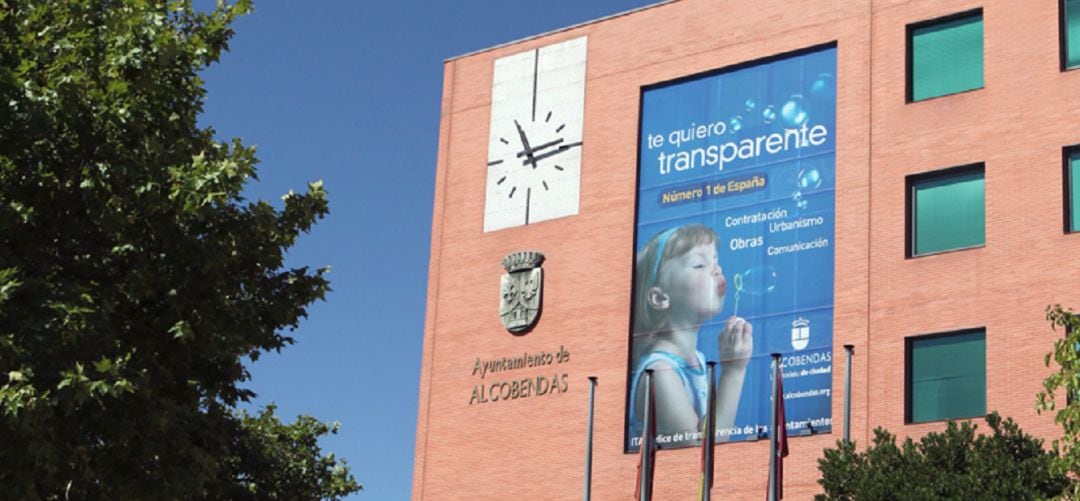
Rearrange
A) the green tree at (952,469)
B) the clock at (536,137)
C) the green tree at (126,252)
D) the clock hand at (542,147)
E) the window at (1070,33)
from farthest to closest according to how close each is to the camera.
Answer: the clock hand at (542,147) → the clock at (536,137) → the window at (1070,33) → the green tree at (952,469) → the green tree at (126,252)

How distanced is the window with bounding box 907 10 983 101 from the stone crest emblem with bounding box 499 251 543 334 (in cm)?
1198

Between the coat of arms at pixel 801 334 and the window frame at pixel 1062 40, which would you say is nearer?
the window frame at pixel 1062 40

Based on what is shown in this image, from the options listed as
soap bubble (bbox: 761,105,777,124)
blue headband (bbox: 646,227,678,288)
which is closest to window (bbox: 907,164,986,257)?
soap bubble (bbox: 761,105,777,124)

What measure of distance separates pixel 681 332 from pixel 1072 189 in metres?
11.0

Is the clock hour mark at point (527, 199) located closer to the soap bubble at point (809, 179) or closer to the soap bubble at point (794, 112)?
the soap bubble at point (794, 112)

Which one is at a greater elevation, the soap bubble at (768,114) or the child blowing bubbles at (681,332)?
the soap bubble at (768,114)

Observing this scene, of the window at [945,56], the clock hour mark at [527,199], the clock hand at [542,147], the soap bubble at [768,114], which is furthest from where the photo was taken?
the clock hour mark at [527,199]

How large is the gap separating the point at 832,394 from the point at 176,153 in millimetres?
25096

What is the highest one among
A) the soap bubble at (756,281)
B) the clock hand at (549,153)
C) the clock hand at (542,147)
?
the clock hand at (542,147)

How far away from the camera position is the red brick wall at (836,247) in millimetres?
46031

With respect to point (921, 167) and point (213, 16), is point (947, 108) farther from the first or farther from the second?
point (213, 16)

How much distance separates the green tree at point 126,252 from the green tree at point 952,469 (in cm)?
1568

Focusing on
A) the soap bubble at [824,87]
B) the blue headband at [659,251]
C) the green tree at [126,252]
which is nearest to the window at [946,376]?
the soap bubble at [824,87]

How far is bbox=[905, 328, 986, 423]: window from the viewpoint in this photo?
Answer: 1795 inches
